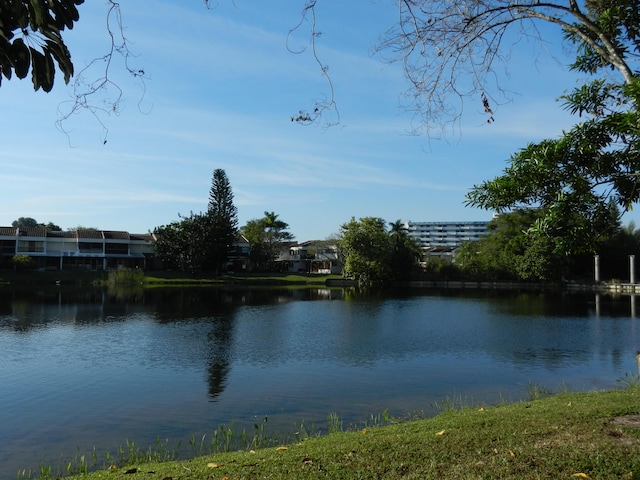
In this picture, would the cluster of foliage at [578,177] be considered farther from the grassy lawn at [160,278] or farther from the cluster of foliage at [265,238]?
the cluster of foliage at [265,238]

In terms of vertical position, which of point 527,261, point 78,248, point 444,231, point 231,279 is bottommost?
point 231,279

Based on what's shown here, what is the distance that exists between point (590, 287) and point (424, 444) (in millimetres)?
64356

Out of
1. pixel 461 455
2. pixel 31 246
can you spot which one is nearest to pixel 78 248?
pixel 31 246

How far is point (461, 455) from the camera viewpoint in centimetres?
538

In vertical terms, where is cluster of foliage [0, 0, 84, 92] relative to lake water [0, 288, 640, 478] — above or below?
above

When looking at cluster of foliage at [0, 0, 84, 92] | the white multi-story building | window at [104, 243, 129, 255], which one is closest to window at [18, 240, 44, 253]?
window at [104, 243, 129, 255]

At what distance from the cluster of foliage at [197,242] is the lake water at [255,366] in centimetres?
3145

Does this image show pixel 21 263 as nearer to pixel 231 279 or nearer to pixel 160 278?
pixel 160 278

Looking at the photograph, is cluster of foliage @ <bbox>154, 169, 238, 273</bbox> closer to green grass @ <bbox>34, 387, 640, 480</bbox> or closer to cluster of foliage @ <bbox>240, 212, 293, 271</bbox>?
cluster of foliage @ <bbox>240, 212, 293, 271</bbox>

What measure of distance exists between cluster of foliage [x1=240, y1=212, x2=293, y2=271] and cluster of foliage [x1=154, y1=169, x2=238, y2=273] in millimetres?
10391

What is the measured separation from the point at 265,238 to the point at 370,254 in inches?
962

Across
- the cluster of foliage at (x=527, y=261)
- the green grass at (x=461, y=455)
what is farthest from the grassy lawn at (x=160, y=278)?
the green grass at (x=461, y=455)

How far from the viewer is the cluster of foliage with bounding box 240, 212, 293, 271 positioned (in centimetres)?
8112

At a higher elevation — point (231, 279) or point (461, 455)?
point (231, 279)
